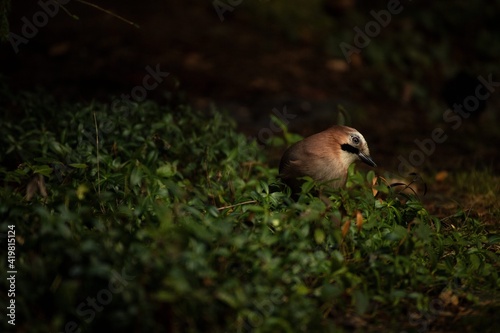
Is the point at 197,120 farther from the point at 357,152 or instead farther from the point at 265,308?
the point at 265,308

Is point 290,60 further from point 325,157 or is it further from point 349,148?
point 325,157

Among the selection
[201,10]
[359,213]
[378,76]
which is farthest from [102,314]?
[201,10]

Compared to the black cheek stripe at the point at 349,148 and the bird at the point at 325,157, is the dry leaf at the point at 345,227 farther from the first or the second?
the black cheek stripe at the point at 349,148

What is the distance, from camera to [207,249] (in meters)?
3.60

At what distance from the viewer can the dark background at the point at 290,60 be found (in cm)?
849

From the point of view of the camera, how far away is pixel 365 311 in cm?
369

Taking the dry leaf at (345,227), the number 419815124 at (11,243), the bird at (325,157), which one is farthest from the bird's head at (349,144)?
the number 419815124 at (11,243)

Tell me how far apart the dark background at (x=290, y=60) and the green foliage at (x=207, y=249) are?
2657mm

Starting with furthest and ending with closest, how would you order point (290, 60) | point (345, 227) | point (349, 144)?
1. point (290, 60)
2. point (349, 144)
3. point (345, 227)

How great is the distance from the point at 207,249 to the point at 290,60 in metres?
6.88

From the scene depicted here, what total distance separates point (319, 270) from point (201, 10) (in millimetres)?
7749

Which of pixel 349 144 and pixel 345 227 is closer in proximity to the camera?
pixel 345 227

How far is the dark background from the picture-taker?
8.49m

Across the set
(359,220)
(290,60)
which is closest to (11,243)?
(359,220)
